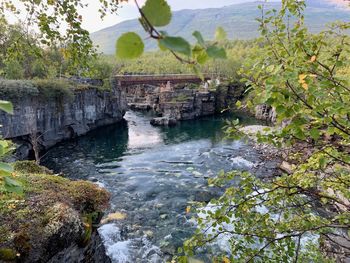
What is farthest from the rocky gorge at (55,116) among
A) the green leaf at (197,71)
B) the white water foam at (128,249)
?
the green leaf at (197,71)

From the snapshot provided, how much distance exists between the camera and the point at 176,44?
25.4 inches

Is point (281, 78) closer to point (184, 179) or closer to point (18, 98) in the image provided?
point (184, 179)

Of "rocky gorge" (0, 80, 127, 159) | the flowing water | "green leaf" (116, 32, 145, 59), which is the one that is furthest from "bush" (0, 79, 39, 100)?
"green leaf" (116, 32, 145, 59)

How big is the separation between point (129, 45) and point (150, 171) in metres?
18.4

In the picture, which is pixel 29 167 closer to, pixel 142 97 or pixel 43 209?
pixel 43 209

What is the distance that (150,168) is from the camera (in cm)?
1953

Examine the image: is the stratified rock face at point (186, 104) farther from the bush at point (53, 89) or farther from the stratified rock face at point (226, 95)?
the bush at point (53, 89)

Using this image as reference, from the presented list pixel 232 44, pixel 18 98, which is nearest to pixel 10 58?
pixel 18 98

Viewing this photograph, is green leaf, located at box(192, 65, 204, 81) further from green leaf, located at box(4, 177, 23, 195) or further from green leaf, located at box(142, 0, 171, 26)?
green leaf, located at box(4, 177, 23, 195)

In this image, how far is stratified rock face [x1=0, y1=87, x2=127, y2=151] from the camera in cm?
2072

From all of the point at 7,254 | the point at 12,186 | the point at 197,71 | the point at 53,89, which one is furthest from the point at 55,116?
the point at 197,71

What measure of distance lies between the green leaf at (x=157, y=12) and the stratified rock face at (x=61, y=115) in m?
17.7

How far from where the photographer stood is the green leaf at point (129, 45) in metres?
0.72

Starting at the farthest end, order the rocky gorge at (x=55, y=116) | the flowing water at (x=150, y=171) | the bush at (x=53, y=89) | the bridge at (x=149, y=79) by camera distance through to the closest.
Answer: the bridge at (x=149, y=79) < the bush at (x=53, y=89) < the rocky gorge at (x=55, y=116) < the flowing water at (x=150, y=171)
